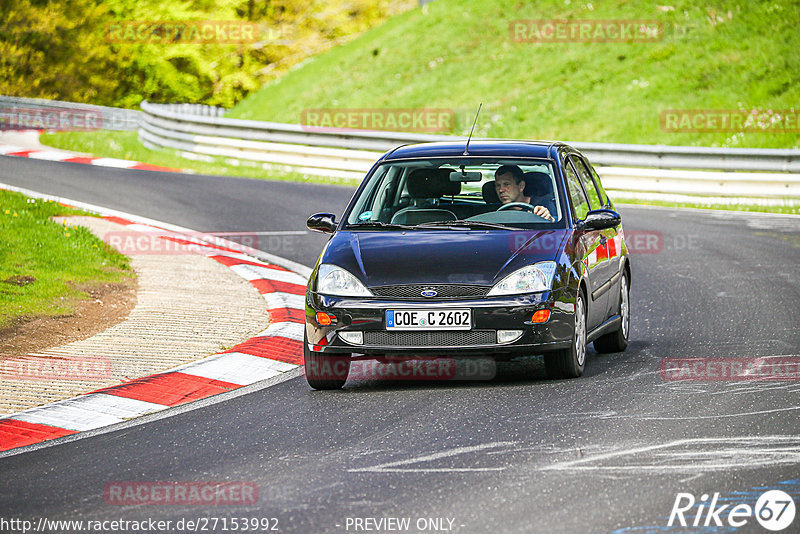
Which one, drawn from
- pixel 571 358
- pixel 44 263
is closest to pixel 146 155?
pixel 44 263

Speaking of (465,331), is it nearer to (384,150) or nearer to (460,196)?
(460,196)

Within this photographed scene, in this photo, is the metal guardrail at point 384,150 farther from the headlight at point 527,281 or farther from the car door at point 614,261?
the headlight at point 527,281

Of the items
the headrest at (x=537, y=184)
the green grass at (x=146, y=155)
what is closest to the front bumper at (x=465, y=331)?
the headrest at (x=537, y=184)

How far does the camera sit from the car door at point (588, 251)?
846 cm

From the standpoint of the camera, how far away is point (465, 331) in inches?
301

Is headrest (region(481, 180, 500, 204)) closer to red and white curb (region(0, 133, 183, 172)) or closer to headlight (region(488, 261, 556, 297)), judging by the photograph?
headlight (region(488, 261, 556, 297))

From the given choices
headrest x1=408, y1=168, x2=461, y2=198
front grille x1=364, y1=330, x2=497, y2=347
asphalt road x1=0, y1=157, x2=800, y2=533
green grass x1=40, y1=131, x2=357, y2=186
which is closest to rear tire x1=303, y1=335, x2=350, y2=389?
asphalt road x1=0, y1=157, x2=800, y2=533

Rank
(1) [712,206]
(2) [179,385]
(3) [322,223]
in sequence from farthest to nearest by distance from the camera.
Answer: (1) [712,206], (3) [322,223], (2) [179,385]

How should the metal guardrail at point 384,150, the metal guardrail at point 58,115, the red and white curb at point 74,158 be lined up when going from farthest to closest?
1. the metal guardrail at point 58,115
2. the red and white curb at point 74,158
3. the metal guardrail at point 384,150

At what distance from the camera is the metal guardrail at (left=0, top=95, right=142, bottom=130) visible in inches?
1414

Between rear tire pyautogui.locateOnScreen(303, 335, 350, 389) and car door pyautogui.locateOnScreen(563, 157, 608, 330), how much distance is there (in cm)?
174

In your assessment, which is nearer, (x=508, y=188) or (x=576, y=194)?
(x=508, y=188)

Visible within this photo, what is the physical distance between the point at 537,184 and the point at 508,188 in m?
0.21

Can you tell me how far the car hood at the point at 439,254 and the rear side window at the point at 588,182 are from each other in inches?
53.4
